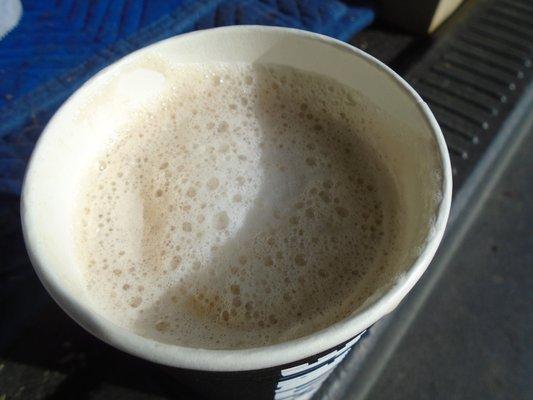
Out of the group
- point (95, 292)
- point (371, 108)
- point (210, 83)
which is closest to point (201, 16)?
point (210, 83)

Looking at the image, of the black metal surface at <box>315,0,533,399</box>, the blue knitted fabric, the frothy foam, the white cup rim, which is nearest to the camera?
the white cup rim

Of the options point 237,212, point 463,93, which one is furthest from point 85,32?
point 463,93

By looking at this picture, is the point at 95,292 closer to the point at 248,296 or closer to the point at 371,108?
the point at 248,296

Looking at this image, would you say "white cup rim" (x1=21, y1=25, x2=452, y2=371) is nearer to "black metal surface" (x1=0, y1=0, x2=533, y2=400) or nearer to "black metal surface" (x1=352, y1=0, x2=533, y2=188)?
"black metal surface" (x1=0, y1=0, x2=533, y2=400)

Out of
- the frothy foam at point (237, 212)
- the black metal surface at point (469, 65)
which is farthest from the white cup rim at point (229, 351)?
the black metal surface at point (469, 65)

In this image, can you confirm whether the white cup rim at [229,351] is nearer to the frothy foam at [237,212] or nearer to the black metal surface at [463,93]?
the frothy foam at [237,212]

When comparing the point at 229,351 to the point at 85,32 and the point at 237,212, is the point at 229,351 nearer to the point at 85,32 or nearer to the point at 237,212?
the point at 237,212

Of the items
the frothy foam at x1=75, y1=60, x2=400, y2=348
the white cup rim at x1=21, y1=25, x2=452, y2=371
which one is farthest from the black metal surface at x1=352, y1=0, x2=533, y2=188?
the white cup rim at x1=21, y1=25, x2=452, y2=371
